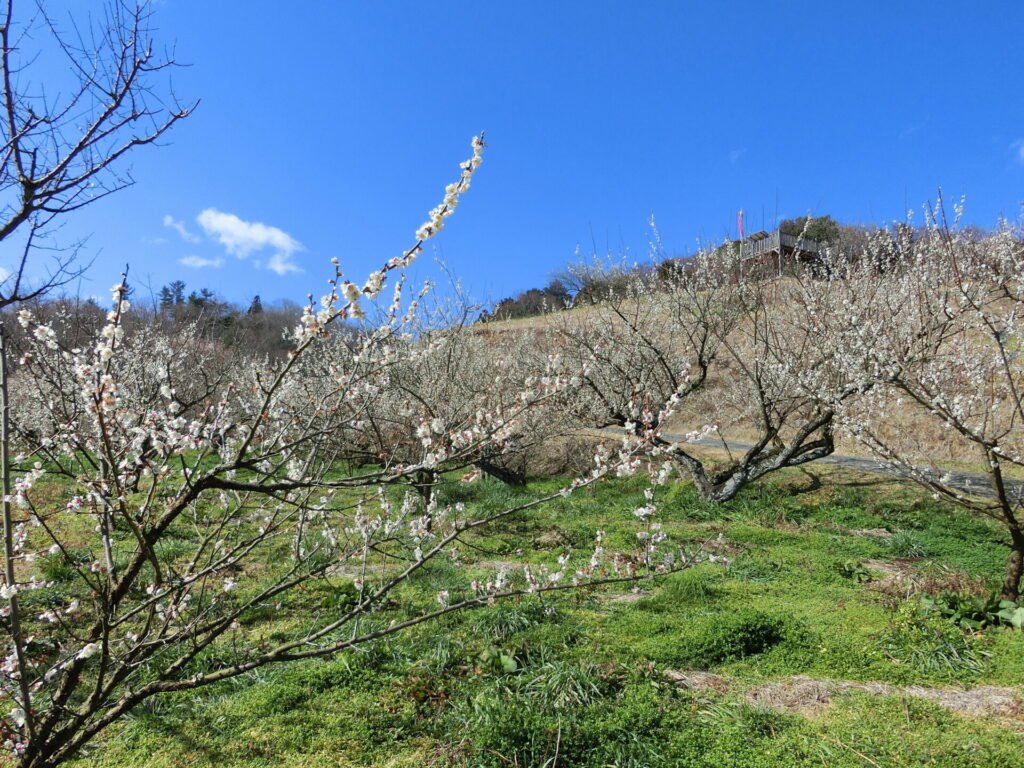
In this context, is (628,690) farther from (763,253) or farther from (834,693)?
(763,253)

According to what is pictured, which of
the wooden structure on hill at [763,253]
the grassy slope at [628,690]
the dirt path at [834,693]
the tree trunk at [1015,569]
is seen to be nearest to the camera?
the grassy slope at [628,690]

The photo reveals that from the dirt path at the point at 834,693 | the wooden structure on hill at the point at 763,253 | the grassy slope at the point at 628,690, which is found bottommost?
the dirt path at the point at 834,693

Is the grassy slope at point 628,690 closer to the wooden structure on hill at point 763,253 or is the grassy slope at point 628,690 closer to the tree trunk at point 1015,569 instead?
the tree trunk at point 1015,569

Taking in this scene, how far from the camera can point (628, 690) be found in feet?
12.6

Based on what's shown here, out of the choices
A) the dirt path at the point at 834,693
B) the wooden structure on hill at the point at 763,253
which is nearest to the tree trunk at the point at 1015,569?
the dirt path at the point at 834,693

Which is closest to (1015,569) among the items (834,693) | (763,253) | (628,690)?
(834,693)

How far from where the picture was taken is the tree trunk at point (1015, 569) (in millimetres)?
4922

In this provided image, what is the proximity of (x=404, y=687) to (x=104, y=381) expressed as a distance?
10.4 ft

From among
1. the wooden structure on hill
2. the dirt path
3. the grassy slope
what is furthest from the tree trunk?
the wooden structure on hill

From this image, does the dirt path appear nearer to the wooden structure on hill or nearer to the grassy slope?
the grassy slope

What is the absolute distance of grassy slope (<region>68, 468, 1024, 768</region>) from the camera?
130 inches

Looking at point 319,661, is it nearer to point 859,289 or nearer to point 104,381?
Answer: point 104,381

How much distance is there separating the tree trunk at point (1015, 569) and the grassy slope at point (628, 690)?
62cm

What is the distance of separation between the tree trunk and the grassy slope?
624 mm
